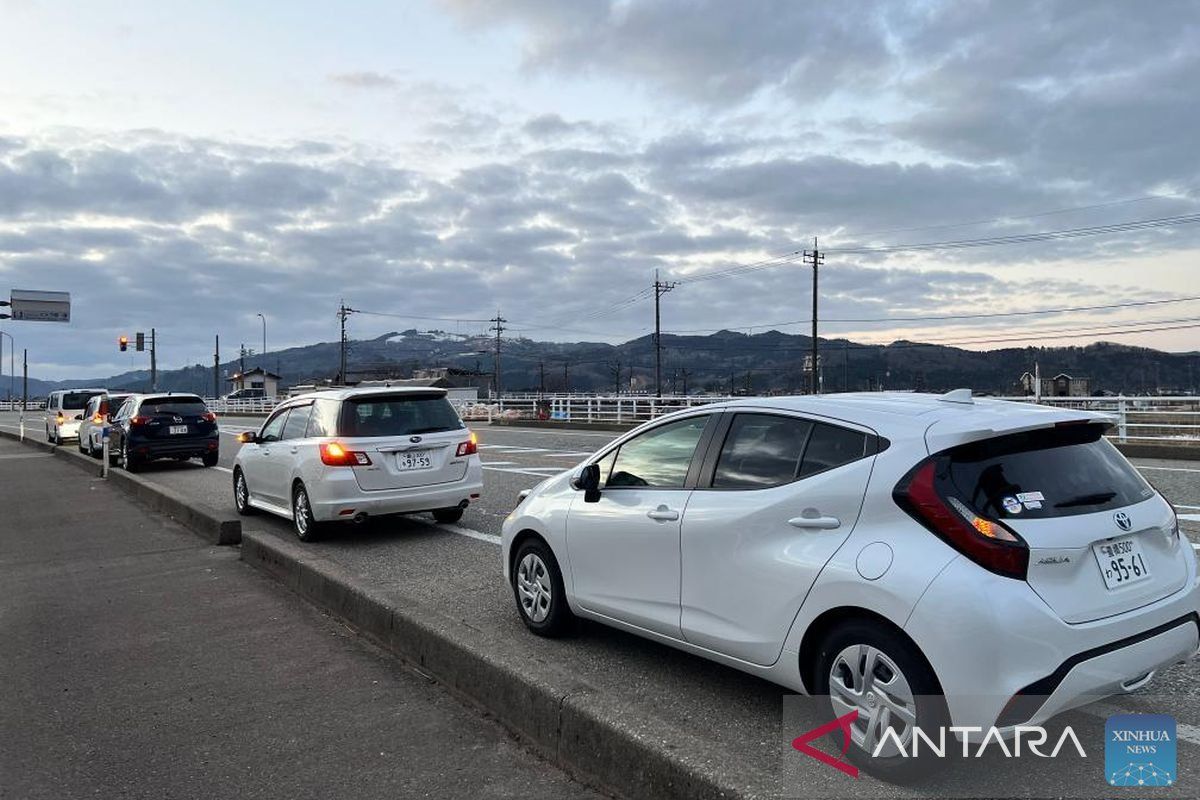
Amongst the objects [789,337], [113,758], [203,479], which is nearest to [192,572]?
[113,758]

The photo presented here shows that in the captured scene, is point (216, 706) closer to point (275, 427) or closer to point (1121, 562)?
point (1121, 562)

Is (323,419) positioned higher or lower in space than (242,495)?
higher

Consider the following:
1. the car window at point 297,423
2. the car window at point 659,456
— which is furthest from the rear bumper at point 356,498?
the car window at point 659,456

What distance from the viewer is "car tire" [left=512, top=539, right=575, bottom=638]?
508 cm

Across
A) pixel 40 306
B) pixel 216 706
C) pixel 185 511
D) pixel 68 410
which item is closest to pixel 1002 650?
pixel 216 706

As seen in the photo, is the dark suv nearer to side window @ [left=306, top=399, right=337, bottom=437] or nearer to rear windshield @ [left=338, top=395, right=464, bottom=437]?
side window @ [left=306, top=399, right=337, bottom=437]

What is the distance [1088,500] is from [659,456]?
2.07 meters

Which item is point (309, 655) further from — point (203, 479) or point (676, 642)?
point (203, 479)

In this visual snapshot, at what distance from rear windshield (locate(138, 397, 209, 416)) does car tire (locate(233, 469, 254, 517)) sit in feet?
29.1

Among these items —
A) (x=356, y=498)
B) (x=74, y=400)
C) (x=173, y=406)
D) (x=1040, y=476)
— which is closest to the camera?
(x=1040, y=476)

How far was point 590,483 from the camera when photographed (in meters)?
4.90

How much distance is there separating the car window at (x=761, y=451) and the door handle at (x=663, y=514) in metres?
0.27

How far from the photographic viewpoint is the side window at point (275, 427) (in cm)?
998

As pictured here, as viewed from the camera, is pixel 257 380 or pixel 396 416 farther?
pixel 257 380
